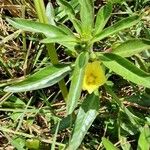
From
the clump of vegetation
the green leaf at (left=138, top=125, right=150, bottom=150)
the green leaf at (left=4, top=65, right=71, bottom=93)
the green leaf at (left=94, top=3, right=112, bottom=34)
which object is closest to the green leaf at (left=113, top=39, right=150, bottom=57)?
the clump of vegetation

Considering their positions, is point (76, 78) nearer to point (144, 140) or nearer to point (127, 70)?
point (127, 70)

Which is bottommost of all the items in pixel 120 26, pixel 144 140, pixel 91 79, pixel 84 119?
pixel 144 140

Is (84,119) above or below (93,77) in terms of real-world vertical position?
below

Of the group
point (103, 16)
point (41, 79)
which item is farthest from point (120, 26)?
point (41, 79)

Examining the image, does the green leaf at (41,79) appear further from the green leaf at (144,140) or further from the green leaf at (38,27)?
the green leaf at (144,140)

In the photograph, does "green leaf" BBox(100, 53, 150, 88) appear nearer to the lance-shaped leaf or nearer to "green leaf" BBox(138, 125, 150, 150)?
the lance-shaped leaf

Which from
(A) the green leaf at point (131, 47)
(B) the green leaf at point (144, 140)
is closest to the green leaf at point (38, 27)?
(A) the green leaf at point (131, 47)
